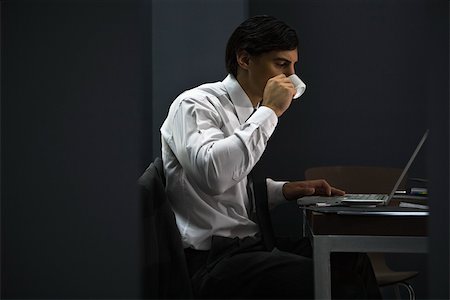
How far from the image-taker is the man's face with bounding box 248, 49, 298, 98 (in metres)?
1.60

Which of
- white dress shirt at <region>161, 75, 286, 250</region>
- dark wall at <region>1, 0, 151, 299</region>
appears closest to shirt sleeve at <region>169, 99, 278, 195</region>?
white dress shirt at <region>161, 75, 286, 250</region>

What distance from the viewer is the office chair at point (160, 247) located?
1548 mm

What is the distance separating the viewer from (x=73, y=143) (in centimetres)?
152

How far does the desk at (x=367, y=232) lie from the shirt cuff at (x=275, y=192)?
0.33 feet

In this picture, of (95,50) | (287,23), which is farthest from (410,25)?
(95,50)

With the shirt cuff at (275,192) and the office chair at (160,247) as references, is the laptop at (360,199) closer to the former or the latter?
→ the shirt cuff at (275,192)

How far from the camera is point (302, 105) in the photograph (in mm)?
1582

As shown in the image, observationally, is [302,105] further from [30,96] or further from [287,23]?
[30,96]

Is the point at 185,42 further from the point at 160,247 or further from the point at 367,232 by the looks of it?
the point at 367,232

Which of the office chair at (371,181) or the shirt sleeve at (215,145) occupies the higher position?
the shirt sleeve at (215,145)

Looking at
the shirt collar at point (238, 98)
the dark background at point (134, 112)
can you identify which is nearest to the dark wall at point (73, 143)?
the dark background at point (134, 112)

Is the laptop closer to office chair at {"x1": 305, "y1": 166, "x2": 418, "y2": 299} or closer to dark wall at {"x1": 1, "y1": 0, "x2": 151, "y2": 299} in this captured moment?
office chair at {"x1": 305, "y1": 166, "x2": 418, "y2": 299}

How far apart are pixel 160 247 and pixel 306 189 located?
0.34 metres

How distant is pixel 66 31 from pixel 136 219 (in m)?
0.43
